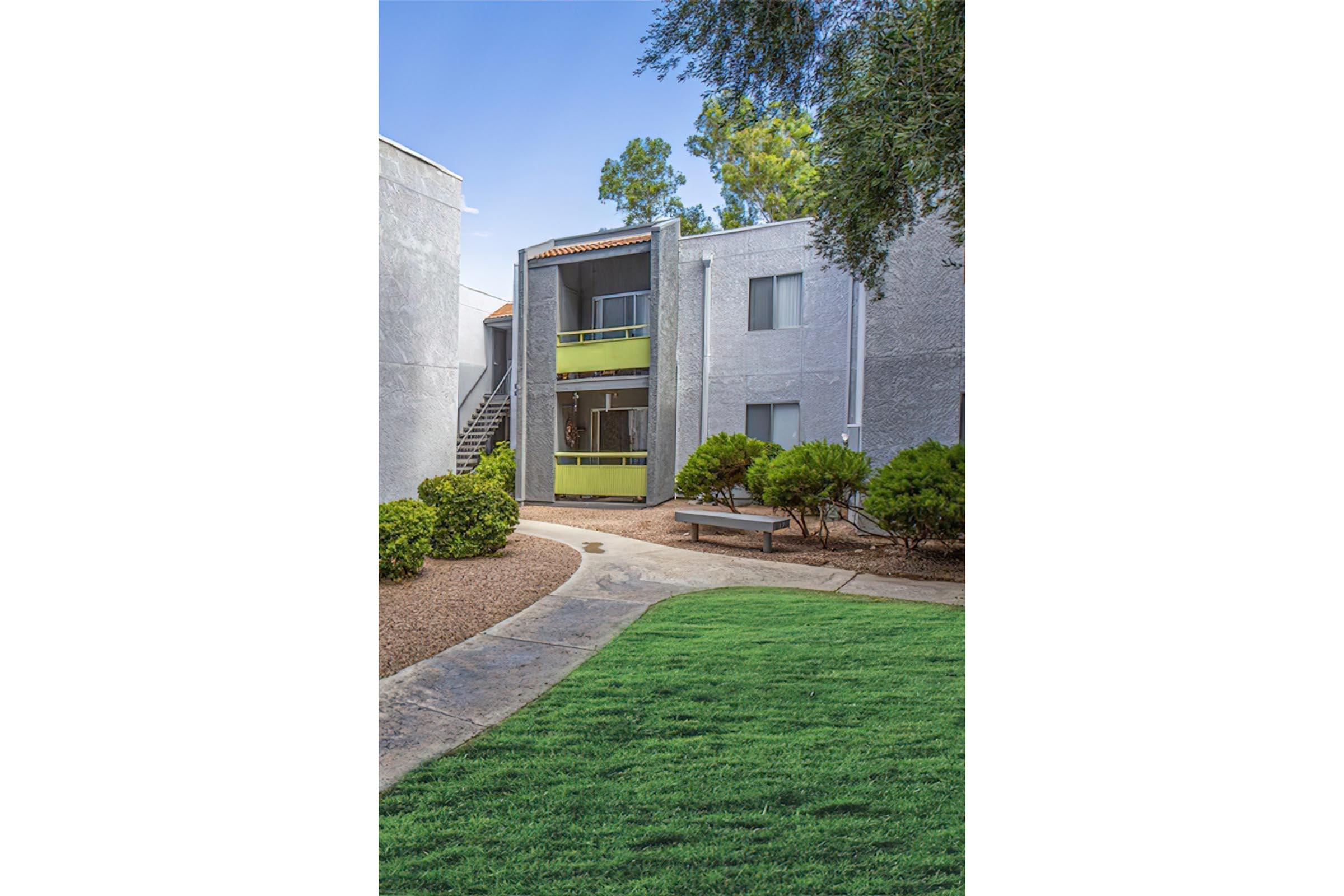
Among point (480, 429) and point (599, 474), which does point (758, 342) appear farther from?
point (480, 429)

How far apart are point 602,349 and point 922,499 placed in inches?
145

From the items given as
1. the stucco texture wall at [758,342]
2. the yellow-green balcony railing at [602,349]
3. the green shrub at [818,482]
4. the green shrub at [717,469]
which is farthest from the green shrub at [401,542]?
the yellow-green balcony railing at [602,349]

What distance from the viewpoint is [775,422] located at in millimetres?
5633

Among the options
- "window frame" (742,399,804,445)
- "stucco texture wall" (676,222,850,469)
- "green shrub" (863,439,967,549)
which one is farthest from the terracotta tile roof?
"green shrub" (863,439,967,549)

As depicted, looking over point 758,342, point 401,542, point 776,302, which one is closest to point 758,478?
point 758,342

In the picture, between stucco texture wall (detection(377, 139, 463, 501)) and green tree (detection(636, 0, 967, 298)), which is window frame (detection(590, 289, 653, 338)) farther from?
green tree (detection(636, 0, 967, 298))

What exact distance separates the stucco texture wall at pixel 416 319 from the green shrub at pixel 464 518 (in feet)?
0.76

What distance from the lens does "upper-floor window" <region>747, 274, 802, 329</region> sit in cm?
547

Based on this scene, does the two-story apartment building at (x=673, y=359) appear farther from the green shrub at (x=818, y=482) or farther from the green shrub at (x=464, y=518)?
the green shrub at (x=464, y=518)

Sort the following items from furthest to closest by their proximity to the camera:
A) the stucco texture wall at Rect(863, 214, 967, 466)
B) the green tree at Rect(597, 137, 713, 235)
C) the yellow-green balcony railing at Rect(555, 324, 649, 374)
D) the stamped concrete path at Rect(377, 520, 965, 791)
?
the yellow-green balcony railing at Rect(555, 324, 649, 374) < the stucco texture wall at Rect(863, 214, 967, 466) < the green tree at Rect(597, 137, 713, 235) < the stamped concrete path at Rect(377, 520, 965, 791)

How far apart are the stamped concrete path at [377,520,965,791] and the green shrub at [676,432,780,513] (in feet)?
4.48

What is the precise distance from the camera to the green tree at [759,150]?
2.25 metres
